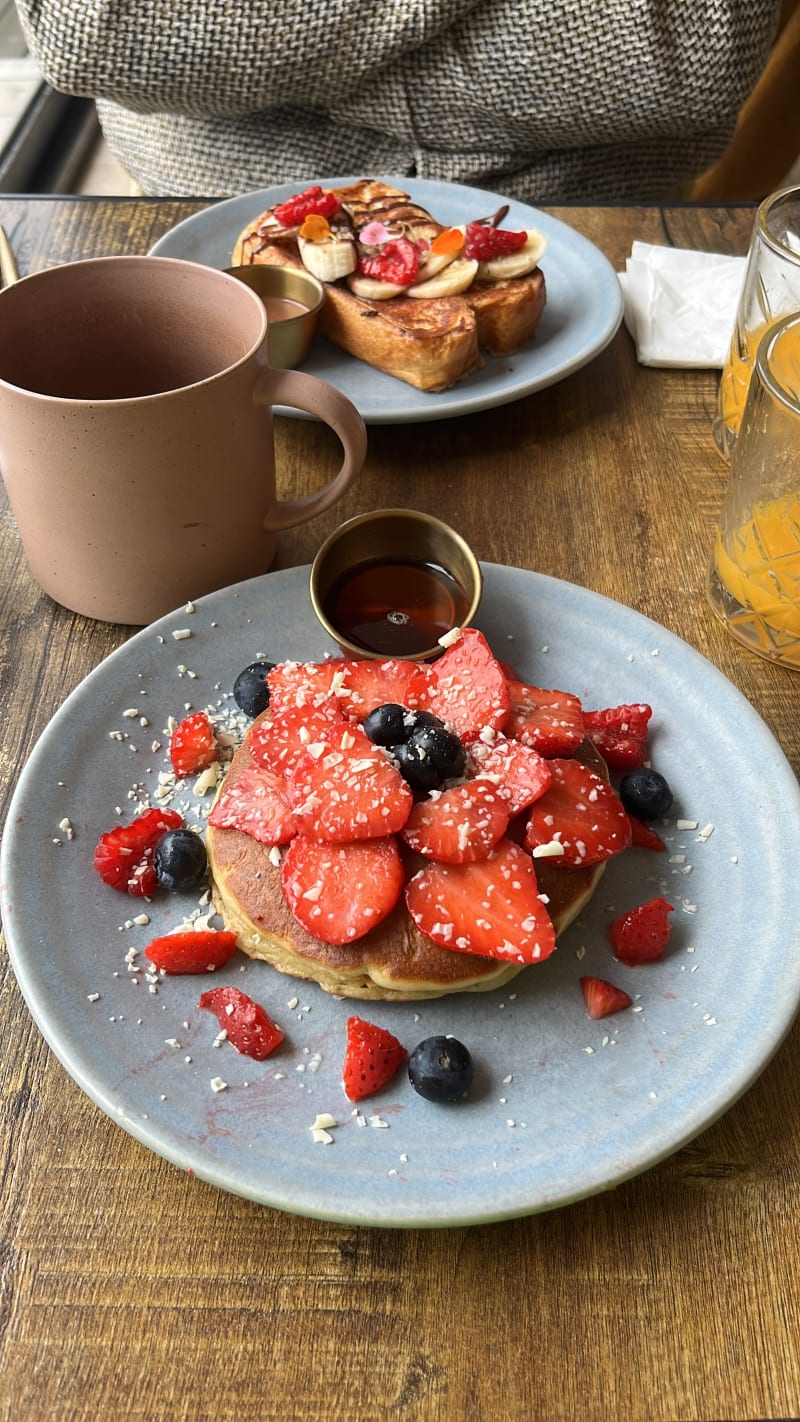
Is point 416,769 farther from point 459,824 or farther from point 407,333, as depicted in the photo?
point 407,333

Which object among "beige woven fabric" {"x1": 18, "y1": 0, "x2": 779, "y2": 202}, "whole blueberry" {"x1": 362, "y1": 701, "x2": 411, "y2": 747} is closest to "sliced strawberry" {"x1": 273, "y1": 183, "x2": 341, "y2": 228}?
"beige woven fabric" {"x1": 18, "y1": 0, "x2": 779, "y2": 202}

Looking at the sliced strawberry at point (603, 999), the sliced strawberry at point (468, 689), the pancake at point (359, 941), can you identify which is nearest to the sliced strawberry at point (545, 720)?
the sliced strawberry at point (468, 689)

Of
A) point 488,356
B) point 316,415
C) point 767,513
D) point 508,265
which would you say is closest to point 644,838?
point 767,513

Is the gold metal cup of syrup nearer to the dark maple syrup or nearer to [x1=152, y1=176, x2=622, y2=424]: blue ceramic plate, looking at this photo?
the dark maple syrup

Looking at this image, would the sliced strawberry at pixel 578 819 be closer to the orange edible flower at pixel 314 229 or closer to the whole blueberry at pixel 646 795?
the whole blueberry at pixel 646 795

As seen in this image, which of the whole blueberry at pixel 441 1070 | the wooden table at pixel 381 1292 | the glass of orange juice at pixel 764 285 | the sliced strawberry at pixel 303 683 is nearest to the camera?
the wooden table at pixel 381 1292

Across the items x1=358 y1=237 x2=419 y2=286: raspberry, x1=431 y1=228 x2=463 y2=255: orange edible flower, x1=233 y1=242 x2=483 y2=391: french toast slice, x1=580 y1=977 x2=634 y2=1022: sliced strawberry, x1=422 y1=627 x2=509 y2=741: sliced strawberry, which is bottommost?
x1=580 y1=977 x2=634 y2=1022: sliced strawberry

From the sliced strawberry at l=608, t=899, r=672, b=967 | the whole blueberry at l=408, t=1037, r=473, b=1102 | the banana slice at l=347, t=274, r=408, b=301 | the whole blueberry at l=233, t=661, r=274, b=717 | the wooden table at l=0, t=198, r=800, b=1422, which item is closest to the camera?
the wooden table at l=0, t=198, r=800, b=1422
